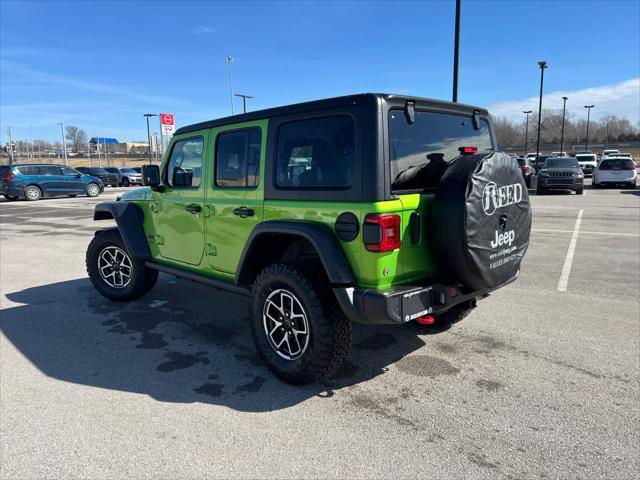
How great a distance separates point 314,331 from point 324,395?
0.48 metres

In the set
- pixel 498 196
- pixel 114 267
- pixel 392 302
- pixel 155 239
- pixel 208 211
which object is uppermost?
pixel 498 196

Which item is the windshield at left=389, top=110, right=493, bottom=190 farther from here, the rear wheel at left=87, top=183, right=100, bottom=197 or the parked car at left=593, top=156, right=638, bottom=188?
the rear wheel at left=87, top=183, right=100, bottom=197

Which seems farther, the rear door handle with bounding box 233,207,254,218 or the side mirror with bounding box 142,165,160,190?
the side mirror with bounding box 142,165,160,190

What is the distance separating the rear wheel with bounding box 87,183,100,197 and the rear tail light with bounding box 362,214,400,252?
24.3m

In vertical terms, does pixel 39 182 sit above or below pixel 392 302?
above

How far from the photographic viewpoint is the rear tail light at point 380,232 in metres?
2.88

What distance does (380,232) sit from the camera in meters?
2.88

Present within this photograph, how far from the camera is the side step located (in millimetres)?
3898

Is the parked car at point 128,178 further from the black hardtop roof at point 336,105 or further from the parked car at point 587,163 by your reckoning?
the black hardtop roof at point 336,105

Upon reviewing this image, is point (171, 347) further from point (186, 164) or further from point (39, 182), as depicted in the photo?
point (39, 182)

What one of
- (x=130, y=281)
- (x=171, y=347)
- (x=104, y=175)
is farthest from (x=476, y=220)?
(x=104, y=175)

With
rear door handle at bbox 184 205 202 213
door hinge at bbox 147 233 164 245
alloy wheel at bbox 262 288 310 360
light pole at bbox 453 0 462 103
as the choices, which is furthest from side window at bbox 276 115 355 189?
light pole at bbox 453 0 462 103

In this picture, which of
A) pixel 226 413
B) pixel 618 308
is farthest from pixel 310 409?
pixel 618 308

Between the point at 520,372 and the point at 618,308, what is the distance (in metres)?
2.23
